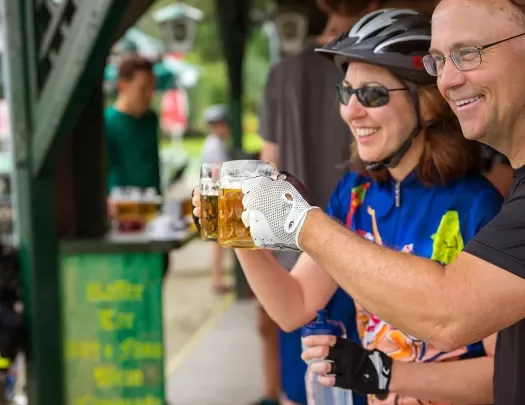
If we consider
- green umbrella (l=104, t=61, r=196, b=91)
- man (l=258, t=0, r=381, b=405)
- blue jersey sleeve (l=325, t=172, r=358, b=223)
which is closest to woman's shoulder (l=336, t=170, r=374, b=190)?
blue jersey sleeve (l=325, t=172, r=358, b=223)

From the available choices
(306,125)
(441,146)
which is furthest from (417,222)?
(306,125)

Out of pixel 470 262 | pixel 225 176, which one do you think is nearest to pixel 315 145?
pixel 225 176

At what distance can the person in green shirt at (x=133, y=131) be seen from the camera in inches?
201

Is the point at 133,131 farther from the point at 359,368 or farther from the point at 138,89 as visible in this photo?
the point at 359,368

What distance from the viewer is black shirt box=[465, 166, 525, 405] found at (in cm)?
117

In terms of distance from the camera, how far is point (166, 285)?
8.09 m

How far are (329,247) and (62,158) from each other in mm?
2702

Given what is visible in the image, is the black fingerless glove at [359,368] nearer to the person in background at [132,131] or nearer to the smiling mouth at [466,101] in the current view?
the smiling mouth at [466,101]

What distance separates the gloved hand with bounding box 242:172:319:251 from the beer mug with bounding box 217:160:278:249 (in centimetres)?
6

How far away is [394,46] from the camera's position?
1775 millimetres

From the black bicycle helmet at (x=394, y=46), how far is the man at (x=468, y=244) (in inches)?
15.0

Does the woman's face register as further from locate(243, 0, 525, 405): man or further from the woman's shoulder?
locate(243, 0, 525, 405): man

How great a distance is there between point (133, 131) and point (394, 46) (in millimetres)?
3641

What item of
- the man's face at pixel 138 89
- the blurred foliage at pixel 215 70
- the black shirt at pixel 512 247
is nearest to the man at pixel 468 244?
the black shirt at pixel 512 247
